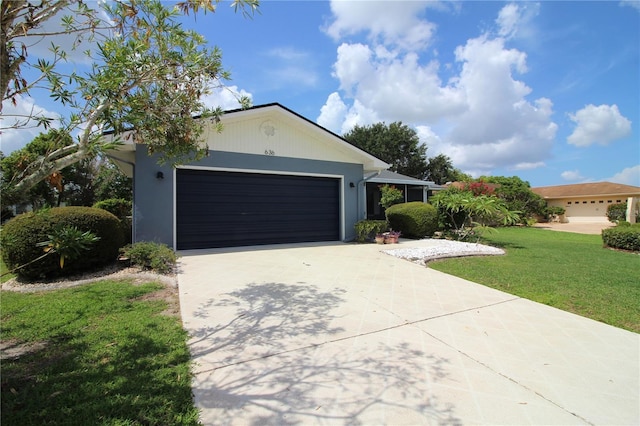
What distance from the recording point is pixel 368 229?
10859 millimetres

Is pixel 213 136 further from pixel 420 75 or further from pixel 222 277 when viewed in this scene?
pixel 420 75

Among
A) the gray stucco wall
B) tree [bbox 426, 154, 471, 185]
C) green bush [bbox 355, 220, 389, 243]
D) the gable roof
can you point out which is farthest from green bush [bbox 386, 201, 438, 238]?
tree [bbox 426, 154, 471, 185]

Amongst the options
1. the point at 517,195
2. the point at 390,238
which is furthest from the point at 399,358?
the point at 517,195

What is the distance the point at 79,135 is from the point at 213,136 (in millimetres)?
6743

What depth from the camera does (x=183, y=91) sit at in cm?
420

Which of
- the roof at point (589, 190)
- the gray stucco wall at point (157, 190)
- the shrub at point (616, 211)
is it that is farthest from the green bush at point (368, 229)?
the roof at point (589, 190)

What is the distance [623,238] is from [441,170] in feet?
91.5

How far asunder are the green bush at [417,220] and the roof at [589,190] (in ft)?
85.8

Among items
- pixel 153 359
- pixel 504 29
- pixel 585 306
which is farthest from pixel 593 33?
pixel 153 359

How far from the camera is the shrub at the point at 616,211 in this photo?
81.3ft

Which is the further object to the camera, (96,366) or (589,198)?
(589,198)

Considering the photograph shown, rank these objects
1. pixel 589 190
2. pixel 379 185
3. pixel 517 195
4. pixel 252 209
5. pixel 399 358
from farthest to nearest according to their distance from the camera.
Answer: pixel 589 190 < pixel 517 195 < pixel 379 185 < pixel 252 209 < pixel 399 358

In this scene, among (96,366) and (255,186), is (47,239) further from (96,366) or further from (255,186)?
(255,186)

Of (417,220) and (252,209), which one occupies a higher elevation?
(252,209)
